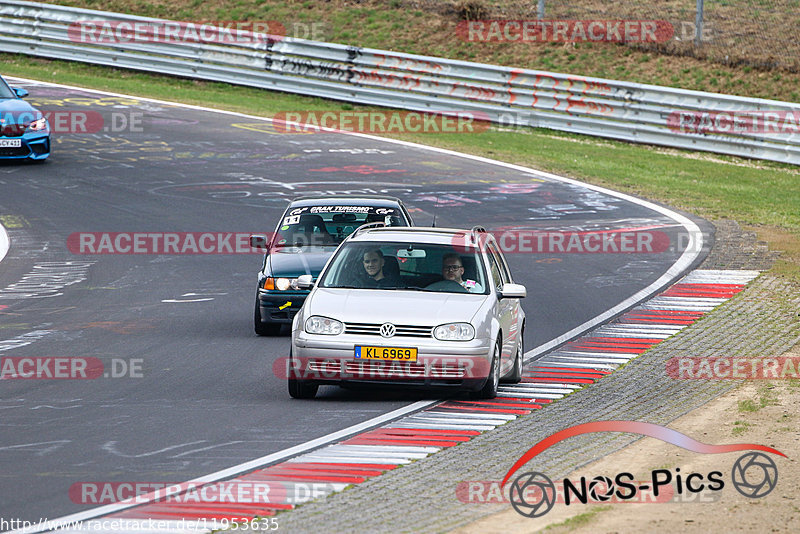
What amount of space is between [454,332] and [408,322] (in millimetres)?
405

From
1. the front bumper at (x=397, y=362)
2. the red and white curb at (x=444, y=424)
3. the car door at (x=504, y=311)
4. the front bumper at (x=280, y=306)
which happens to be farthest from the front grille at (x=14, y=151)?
the front bumper at (x=397, y=362)

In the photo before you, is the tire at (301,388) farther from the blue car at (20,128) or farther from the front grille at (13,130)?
the front grille at (13,130)

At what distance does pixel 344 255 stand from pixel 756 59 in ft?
74.5

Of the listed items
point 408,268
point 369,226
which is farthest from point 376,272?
point 369,226

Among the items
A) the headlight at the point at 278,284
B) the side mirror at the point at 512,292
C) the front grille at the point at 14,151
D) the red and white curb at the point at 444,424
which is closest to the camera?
the red and white curb at the point at 444,424

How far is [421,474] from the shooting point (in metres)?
8.78

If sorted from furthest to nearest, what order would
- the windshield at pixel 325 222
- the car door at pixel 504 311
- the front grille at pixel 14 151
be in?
the front grille at pixel 14 151
the windshield at pixel 325 222
the car door at pixel 504 311

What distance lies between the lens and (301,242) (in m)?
15.2

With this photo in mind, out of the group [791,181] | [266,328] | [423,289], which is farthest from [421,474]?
[791,181]

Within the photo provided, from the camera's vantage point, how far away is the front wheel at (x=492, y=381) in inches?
439

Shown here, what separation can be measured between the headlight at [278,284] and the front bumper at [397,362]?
3.31m

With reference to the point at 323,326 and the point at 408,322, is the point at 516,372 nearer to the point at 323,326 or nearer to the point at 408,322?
the point at 408,322

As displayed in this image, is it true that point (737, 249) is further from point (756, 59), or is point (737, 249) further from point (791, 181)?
point (756, 59)

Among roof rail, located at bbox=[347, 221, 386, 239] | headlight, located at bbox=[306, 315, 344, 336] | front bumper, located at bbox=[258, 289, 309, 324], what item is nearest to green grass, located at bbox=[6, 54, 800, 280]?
roof rail, located at bbox=[347, 221, 386, 239]
